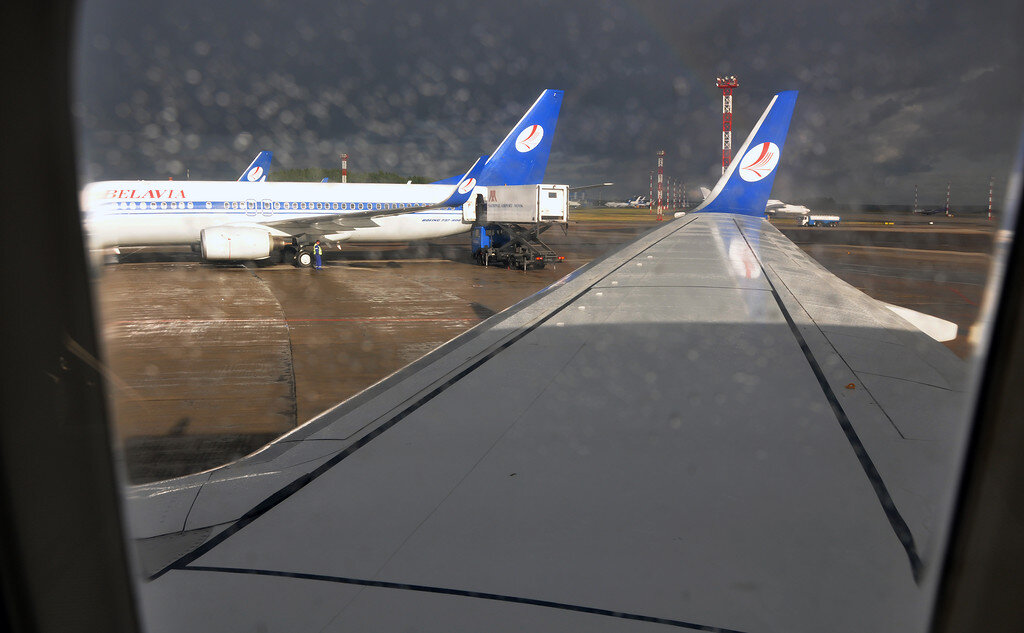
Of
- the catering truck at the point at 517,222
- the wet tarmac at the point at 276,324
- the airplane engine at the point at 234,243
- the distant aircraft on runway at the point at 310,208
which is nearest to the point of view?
the wet tarmac at the point at 276,324

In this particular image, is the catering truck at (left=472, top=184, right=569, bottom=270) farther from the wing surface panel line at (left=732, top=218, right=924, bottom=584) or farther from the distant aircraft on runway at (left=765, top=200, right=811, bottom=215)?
the distant aircraft on runway at (left=765, top=200, right=811, bottom=215)

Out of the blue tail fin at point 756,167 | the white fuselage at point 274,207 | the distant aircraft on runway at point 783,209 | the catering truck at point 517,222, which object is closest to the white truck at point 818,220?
the distant aircraft on runway at point 783,209

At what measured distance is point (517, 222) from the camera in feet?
51.7

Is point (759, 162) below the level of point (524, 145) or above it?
below

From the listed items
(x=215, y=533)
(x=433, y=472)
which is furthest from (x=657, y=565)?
(x=215, y=533)

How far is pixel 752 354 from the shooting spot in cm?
194

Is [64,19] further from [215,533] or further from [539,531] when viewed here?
[539,531]

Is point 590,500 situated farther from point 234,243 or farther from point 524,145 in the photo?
point 524,145

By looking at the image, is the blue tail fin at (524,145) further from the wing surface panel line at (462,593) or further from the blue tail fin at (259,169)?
the wing surface panel line at (462,593)

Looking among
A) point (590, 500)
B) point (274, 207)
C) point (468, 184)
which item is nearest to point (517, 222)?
point (468, 184)

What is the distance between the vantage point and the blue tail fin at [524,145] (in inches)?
690

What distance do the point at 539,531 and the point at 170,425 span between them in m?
4.68

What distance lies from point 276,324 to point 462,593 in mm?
8457

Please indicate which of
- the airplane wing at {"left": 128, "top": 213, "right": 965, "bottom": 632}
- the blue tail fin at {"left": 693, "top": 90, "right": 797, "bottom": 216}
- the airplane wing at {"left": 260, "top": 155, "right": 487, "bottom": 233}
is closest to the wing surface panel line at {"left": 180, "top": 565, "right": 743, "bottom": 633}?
the airplane wing at {"left": 128, "top": 213, "right": 965, "bottom": 632}
